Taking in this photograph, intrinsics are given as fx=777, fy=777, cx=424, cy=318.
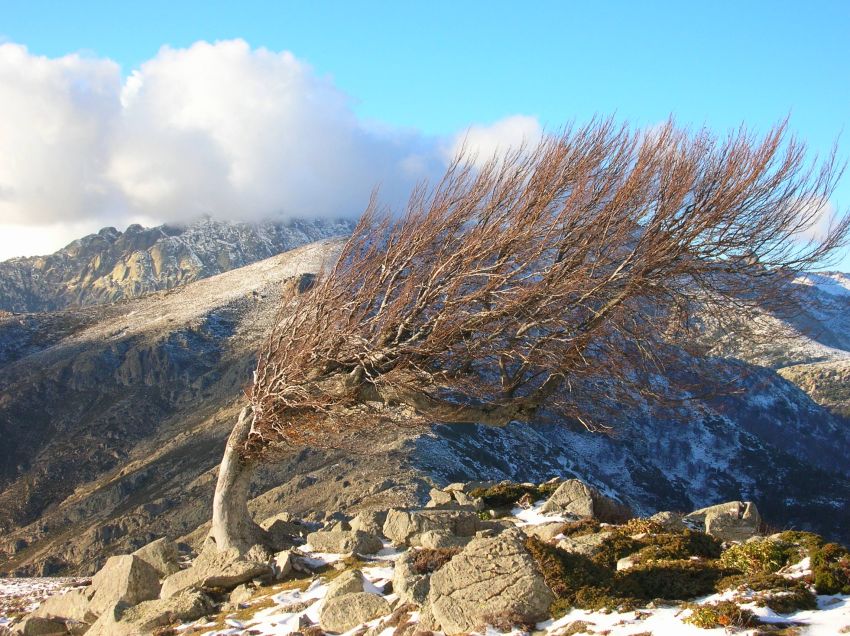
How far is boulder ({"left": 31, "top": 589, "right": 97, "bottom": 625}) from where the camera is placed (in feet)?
57.0

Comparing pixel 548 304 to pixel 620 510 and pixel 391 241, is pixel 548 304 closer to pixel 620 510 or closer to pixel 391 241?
pixel 391 241

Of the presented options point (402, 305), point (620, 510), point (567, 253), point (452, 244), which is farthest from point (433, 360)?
point (620, 510)

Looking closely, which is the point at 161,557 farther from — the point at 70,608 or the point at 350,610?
the point at 350,610

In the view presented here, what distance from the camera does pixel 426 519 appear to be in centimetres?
1720

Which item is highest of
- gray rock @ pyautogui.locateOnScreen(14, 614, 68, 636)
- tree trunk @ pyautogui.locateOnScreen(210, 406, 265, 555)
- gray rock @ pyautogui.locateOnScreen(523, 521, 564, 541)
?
tree trunk @ pyautogui.locateOnScreen(210, 406, 265, 555)

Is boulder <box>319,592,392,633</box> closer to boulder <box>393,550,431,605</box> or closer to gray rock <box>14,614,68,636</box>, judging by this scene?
boulder <box>393,550,431,605</box>

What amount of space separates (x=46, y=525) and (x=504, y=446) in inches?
1367

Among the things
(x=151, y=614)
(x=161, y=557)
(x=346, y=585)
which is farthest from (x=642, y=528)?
(x=161, y=557)

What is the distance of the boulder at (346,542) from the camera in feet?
55.4

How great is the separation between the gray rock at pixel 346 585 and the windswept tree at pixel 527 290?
4.60 m

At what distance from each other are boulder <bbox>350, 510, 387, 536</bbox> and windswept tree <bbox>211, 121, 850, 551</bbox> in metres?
2.26

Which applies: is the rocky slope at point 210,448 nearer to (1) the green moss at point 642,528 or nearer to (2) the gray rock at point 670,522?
(2) the gray rock at point 670,522

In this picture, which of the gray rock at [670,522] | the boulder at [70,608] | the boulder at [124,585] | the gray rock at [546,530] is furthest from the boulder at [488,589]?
the boulder at [70,608]

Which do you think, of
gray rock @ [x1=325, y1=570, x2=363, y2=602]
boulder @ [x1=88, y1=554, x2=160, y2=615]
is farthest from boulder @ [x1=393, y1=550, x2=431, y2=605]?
boulder @ [x1=88, y1=554, x2=160, y2=615]
